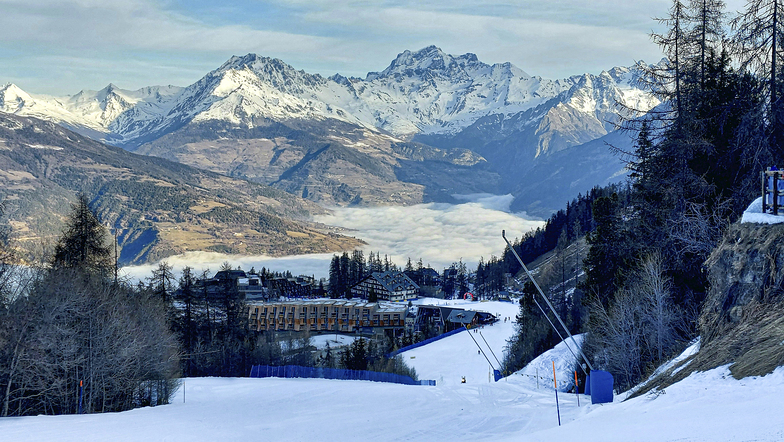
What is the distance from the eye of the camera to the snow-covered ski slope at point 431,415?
13945 millimetres

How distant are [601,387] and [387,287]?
397ft

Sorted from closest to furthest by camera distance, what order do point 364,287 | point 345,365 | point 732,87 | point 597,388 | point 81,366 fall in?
point 597,388 < point 81,366 < point 732,87 < point 345,365 < point 364,287

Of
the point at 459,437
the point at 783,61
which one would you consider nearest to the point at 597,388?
the point at 459,437

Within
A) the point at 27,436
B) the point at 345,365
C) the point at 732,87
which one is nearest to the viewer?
the point at 27,436

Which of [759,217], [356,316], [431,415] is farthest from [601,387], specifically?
[356,316]

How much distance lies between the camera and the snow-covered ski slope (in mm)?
13945

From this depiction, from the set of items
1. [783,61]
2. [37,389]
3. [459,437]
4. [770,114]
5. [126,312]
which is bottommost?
[459,437]

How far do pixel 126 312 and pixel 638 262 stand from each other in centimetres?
2610

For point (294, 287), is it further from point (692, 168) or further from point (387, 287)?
point (692, 168)

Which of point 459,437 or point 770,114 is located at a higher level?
point 770,114

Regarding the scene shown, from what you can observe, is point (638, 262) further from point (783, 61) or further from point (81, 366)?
point (81, 366)

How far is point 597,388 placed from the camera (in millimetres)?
22844

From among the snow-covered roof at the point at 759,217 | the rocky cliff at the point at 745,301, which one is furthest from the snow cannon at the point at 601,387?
the snow-covered roof at the point at 759,217

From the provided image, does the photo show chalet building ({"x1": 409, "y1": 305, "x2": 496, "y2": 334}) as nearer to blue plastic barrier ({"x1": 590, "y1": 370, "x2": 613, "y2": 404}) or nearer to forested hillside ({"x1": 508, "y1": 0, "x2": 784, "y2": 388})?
forested hillside ({"x1": 508, "y1": 0, "x2": 784, "y2": 388})
